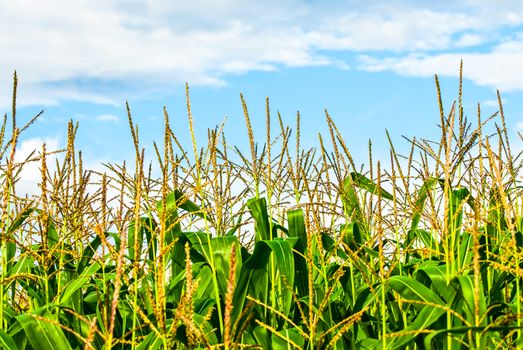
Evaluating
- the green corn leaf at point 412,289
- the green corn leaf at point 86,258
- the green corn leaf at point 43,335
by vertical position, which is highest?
the green corn leaf at point 86,258

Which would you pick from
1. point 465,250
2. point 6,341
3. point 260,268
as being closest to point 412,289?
point 260,268

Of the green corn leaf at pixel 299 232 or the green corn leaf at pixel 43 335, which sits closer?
the green corn leaf at pixel 43 335

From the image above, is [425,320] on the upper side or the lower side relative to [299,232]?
lower

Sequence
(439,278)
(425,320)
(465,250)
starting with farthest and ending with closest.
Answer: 1. (465,250)
2. (439,278)
3. (425,320)

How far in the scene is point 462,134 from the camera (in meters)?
3.81

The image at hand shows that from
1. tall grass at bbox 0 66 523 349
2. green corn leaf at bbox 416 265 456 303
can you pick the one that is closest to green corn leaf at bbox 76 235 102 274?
tall grass at bbox 0 66 523 349

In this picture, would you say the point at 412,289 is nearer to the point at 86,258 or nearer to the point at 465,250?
the point at 465,250

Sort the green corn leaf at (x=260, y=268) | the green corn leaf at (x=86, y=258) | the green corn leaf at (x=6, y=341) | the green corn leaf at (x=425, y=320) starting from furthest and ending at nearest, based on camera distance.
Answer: the green corn leaf at (x=86, y=258) < the green corn leaf at (x=260, y=268) < the green corn leaf at (x=6, y=341) < the green corn leaf at (x=425, y=320)

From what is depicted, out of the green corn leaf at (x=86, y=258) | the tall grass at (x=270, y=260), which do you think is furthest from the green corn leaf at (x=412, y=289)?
the green corn leaf at (x=86, y=258)

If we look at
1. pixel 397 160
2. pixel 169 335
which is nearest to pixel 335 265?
pixel 397 160

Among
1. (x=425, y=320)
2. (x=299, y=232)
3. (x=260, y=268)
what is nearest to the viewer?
(x=425, y=320)

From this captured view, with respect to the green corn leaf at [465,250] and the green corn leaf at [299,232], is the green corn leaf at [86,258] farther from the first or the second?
the green corn leaf at [465,250]

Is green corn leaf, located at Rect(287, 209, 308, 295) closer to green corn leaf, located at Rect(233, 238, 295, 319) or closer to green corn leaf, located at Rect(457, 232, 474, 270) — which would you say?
green corn leaf, located at Rect(233, 238, 295, 319)

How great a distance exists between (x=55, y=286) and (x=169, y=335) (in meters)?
2.33
